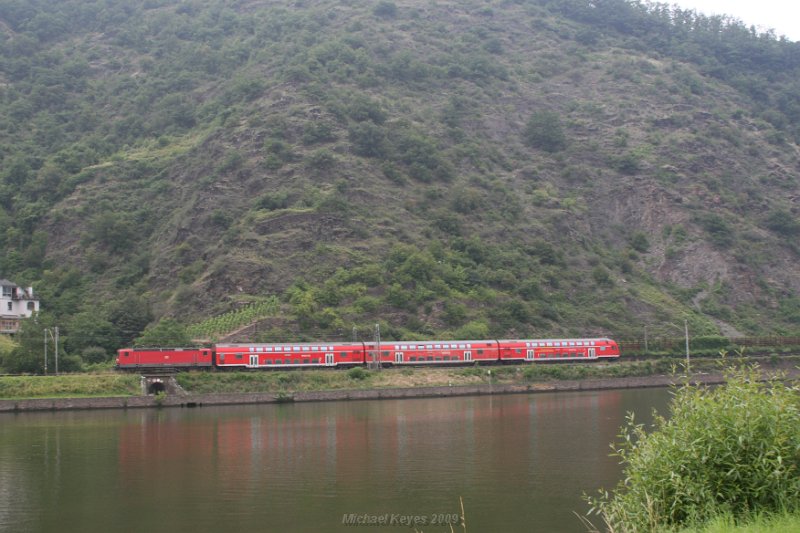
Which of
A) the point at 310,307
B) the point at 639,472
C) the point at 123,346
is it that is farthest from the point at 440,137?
the point at 639,472

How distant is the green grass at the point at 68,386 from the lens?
50.3m

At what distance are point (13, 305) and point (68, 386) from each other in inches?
1023

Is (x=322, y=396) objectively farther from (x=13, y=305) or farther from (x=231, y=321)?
(x=13, y=305)

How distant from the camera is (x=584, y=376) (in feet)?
212

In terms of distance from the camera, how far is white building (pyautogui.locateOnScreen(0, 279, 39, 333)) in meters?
70.9

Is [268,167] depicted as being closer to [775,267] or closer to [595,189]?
[595,189]

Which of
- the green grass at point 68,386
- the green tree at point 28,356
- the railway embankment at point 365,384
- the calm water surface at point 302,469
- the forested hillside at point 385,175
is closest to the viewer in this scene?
the calm water surface at point 302,469

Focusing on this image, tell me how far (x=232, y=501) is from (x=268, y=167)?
222 feet

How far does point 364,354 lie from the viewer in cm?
6334

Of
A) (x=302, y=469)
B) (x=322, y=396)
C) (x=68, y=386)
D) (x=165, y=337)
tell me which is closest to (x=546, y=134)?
(x=322, y=396)

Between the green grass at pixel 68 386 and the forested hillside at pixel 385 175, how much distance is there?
10.7 metres

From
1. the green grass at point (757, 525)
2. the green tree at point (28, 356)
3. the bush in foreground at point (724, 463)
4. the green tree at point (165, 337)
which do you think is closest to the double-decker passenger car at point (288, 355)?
the green tree at point (165, 337)

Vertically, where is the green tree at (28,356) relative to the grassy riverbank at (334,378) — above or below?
above

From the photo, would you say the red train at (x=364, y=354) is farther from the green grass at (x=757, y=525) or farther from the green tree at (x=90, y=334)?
the green grass at (x=757, y=525)
